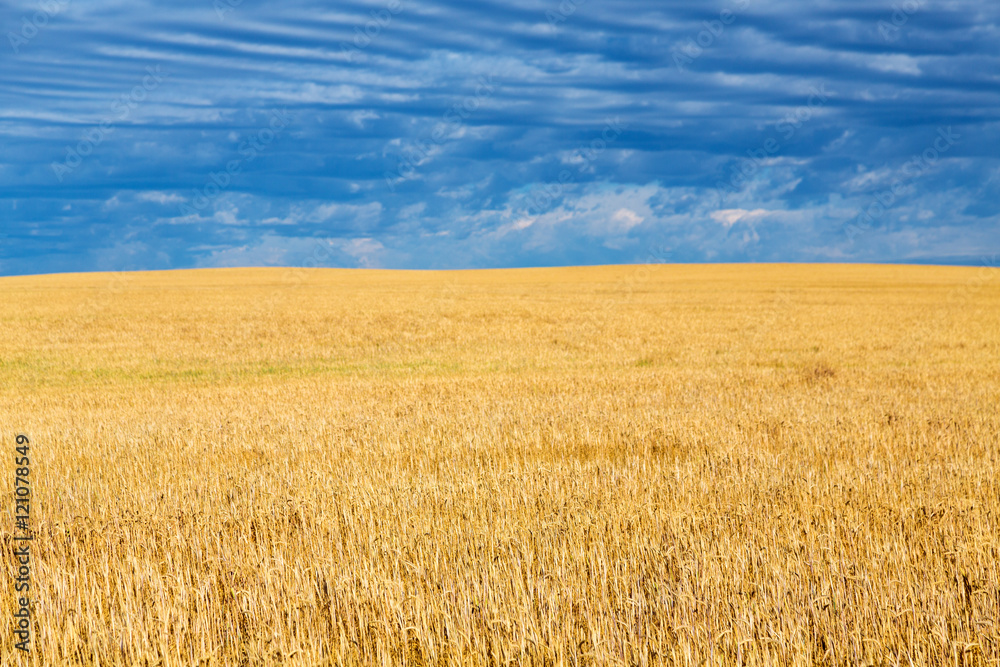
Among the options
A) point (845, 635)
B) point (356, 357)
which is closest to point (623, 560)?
point (845, 635)

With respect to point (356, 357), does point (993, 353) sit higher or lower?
lower

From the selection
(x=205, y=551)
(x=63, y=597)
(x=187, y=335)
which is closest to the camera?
(x=63, y=597)

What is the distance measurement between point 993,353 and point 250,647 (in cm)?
2456

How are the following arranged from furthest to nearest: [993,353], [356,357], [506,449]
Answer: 1. [356,357]
2. [993,353]
3. [506,449]

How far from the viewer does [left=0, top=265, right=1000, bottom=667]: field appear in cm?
444

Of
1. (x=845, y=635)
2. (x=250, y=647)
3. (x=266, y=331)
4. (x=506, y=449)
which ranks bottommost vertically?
(x=845, y=635)

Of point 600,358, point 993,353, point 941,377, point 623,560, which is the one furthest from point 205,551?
point 993,353

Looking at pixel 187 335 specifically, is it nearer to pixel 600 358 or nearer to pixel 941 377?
pixel 600 358

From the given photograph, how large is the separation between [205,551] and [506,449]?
4555 millimetres

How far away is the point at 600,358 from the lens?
23188mm

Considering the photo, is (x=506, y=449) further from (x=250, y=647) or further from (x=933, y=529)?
(x=250, y=647)

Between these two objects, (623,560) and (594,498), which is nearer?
(623,560)

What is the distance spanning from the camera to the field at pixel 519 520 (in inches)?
175

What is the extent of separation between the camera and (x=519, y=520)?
6.73 metres
